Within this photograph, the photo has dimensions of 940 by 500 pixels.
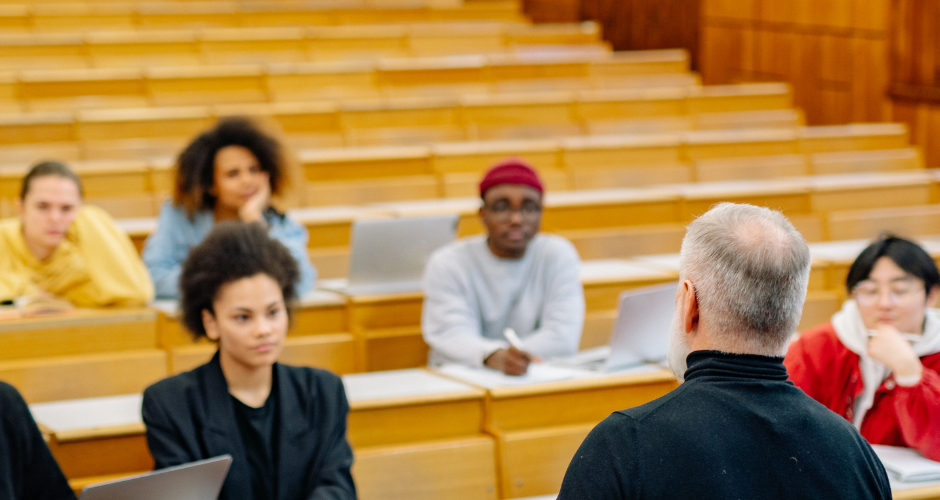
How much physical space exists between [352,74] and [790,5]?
157cm

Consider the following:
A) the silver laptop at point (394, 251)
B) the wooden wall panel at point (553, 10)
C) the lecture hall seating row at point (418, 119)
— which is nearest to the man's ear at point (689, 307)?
the silver laptop at point (394, 251)

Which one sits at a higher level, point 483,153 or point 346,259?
point 483,153

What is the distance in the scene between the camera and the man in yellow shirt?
1.67 metres

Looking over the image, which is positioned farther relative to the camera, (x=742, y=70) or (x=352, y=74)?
(x=742, y=70)

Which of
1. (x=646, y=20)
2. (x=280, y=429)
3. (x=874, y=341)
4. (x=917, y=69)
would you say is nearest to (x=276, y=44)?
(x=646, y=20)

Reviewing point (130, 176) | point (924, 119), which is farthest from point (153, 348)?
Answer: point (924, 119)

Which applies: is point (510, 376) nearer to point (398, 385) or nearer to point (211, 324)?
point (398, 385)

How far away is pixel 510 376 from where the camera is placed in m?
1.53

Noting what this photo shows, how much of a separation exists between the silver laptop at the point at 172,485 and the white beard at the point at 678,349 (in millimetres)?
528

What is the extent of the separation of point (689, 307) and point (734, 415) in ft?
0.24

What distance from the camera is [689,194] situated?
8.04 ft

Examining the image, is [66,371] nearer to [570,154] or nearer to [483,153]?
[483,153]

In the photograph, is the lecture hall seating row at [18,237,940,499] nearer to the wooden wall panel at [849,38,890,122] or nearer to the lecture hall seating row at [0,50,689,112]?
the lecture hall seating row at [0,50,689,112]

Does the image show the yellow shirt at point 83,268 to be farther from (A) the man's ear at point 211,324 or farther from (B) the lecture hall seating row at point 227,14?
(B) the lecture hall seating row at point 227,14
